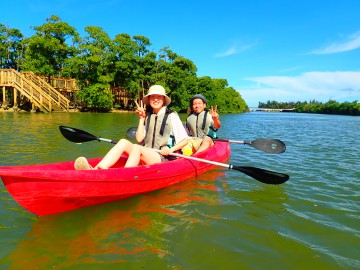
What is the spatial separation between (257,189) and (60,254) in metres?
3.67

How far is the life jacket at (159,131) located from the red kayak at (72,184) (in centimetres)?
42

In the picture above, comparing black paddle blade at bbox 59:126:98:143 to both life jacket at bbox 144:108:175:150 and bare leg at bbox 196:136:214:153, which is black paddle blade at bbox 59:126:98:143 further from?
bare leg at bbox 196:136:214:153

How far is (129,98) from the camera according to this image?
38719 mm

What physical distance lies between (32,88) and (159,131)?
23745mm

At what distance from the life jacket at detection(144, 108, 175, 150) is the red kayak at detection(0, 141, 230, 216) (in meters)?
0.42

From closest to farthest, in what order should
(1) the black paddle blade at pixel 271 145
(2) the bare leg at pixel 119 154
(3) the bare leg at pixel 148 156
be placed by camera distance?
(2) the bare leg at pixel 119 154, (3) the bare leg at pixel 148 156, (1) the black paddle blade at pixel 271 145

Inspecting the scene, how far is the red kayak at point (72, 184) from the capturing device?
317 cm

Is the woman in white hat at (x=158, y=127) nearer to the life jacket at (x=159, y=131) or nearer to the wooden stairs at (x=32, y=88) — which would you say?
the life jacket at (x=159, y=131)

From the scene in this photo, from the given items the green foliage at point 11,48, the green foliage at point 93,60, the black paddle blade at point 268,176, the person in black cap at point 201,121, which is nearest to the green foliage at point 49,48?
the green foliage at point 93,60

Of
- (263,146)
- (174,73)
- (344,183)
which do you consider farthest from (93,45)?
(344,183)

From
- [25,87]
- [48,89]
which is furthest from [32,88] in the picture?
[48,89]

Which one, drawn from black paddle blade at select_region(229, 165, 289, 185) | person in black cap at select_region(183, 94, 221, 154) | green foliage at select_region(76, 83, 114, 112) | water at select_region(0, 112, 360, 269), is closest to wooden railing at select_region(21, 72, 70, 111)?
green foliage at select_region(76, 83, 114, 112)

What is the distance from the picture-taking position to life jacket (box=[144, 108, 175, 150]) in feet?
16.5

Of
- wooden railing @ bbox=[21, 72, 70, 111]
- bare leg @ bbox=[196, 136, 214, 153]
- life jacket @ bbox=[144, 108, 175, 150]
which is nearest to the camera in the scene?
life jacket @ bbox=[144, 108, 175, 150]
